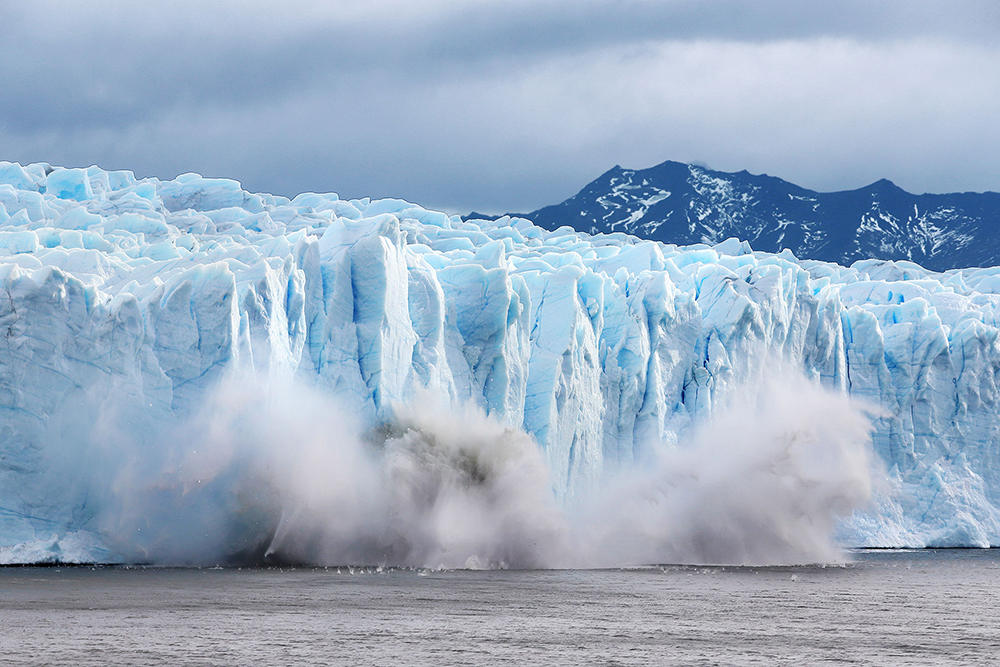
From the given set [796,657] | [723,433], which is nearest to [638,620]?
[796,657]

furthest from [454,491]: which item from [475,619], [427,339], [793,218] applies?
[793,218]

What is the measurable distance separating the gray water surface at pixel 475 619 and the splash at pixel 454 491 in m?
0.98

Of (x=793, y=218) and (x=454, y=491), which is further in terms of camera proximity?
(x=793, y=218)

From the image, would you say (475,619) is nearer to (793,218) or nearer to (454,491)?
(454,491)

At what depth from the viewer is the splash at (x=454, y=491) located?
87.1ft

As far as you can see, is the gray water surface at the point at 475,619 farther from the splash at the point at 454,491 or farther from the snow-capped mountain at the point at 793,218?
the snow-capped mountain at the point at 793,218

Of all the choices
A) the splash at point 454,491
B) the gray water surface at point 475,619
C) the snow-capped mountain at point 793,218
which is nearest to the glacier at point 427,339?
the splash at point 454,491

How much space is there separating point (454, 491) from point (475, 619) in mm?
8573

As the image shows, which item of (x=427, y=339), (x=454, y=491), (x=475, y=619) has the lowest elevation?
(x=475, y=619)

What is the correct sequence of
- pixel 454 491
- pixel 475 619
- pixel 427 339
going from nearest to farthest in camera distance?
pixel 475 619
pixel 454 491
pixel 427 339

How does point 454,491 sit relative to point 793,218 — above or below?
below

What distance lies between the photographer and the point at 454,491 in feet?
96.4

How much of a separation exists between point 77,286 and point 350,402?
653cm

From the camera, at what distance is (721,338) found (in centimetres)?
3934
